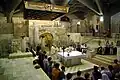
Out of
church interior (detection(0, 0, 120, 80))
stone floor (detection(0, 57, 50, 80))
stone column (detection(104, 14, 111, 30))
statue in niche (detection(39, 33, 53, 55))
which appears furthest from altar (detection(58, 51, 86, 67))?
stone column (detection(104, 14, 111, 30))

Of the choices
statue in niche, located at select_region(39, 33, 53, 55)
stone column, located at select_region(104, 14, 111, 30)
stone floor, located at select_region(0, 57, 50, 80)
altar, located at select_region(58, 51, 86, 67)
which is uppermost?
stone column, located at select_region(104, 14, 111, 30)

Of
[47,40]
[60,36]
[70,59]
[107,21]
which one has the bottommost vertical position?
[70,59]

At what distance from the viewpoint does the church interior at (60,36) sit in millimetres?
10969

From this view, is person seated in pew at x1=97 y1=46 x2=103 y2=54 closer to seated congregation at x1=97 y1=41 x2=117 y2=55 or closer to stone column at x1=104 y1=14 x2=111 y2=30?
seated congregation at x1=97 y1=41 x2=117 y2=55

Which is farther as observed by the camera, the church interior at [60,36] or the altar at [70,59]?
the altar at [70,59]

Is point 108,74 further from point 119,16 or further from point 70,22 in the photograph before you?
point 70,22

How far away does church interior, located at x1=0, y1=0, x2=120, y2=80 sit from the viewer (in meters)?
11.0

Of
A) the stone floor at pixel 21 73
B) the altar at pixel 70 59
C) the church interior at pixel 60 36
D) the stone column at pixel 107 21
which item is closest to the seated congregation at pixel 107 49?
the church interior at pixel 60 36

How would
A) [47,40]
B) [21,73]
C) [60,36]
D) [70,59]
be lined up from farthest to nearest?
[60,36], [47,40], [70,59], [21,73]

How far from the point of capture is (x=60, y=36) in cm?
1953

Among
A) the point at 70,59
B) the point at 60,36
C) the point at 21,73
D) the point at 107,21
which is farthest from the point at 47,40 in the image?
the point at 21,73

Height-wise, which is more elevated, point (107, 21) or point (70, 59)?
point (107, 21)

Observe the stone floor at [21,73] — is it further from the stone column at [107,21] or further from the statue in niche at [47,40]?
the stone column at [107,21]

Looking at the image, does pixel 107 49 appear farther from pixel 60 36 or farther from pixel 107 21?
pixel 60 36
